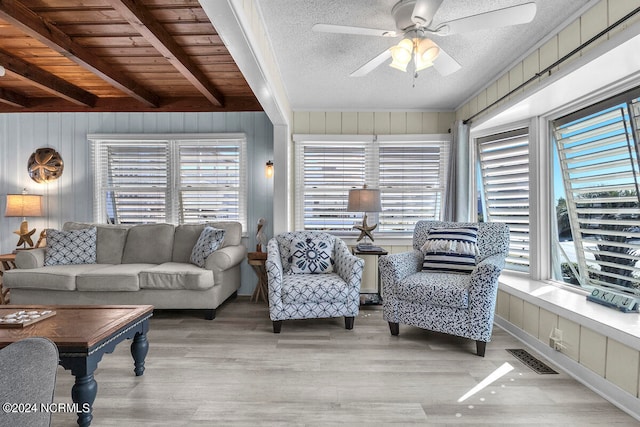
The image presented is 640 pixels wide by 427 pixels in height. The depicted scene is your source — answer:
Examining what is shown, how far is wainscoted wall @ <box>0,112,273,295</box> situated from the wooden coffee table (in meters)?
2.49

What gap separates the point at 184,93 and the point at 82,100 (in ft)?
4.03

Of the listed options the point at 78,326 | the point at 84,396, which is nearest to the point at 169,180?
the point at 78,326

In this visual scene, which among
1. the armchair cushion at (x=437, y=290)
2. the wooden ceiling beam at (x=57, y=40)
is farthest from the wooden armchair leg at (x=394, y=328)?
the wooden ceiling beam at (x=57, y=40)

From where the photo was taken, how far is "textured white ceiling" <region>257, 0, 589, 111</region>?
240cm

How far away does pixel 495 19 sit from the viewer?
1.97 meters

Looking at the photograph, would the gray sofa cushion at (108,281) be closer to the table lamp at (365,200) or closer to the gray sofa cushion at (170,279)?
the gray sofa cushion at (170,279)

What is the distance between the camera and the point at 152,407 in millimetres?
1998

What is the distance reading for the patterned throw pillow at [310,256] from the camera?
363 cm

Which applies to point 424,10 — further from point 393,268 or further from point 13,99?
point 13,99

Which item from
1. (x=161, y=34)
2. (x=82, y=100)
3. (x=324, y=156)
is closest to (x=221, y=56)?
(x=161, y=34)

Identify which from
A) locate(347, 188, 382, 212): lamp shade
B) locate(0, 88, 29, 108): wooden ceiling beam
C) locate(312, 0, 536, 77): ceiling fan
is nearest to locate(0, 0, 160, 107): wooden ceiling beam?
locate(0, 88, 29, 108): wooden ceiling beam

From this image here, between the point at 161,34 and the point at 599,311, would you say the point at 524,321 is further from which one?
the point at 161,34

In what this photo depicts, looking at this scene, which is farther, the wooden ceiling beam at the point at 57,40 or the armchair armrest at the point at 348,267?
the armchair armrest at the point at 348,267

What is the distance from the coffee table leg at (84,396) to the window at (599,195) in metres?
3.41
